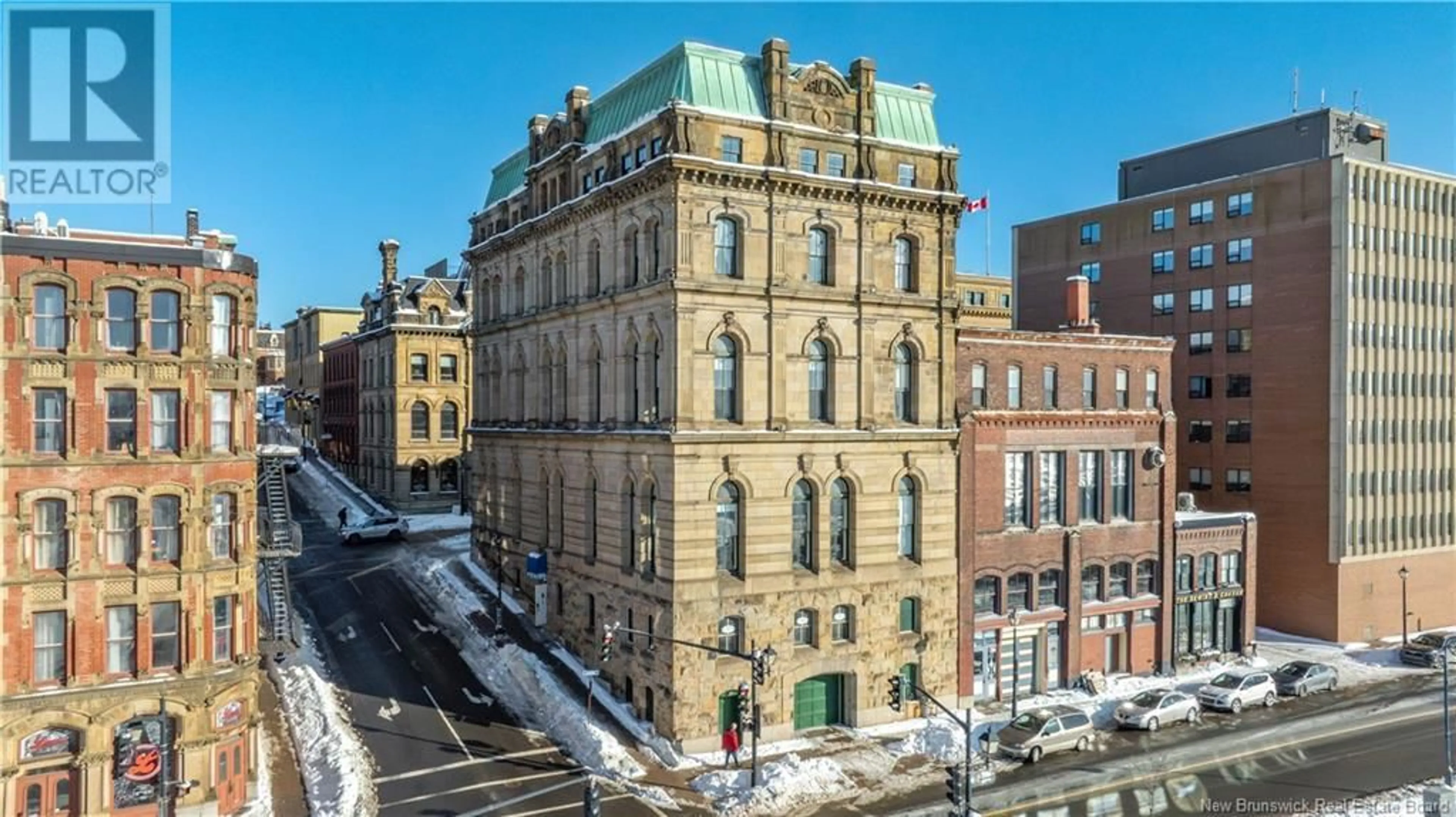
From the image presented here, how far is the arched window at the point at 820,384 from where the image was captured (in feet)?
128

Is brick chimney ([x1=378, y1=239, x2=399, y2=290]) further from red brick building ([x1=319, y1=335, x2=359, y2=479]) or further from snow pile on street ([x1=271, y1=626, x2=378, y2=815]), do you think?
snow pile on street ([x1=271, y1=626, x2=378, y2=815])

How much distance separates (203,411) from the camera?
29.8m

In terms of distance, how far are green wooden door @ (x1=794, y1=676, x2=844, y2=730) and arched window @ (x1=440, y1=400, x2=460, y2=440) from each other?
50.0m

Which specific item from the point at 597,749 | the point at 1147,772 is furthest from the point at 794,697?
the point at 1147,772

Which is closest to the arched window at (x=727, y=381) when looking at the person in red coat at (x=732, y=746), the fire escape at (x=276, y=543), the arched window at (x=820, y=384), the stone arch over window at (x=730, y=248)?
the stone arch over window at (x=730, y=248)

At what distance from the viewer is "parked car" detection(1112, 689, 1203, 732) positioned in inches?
1558

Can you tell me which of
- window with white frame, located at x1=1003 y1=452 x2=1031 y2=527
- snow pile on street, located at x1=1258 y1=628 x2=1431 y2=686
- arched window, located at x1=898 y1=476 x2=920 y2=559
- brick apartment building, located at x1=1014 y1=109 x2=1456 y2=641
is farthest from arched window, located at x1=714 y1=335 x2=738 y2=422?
brick apartment building, located at x1=1014 y1=109 x2=1456 y2=641

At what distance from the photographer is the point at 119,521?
2883 cm

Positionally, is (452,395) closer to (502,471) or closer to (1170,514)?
(502,471)

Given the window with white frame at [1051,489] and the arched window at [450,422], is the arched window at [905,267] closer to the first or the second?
the window with white frame at [1051,489]

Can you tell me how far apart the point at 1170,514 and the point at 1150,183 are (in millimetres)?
30868

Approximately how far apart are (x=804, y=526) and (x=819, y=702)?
23.4 ft

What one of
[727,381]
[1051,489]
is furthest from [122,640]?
[1051,489]

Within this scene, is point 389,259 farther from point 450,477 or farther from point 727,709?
point 727,709
